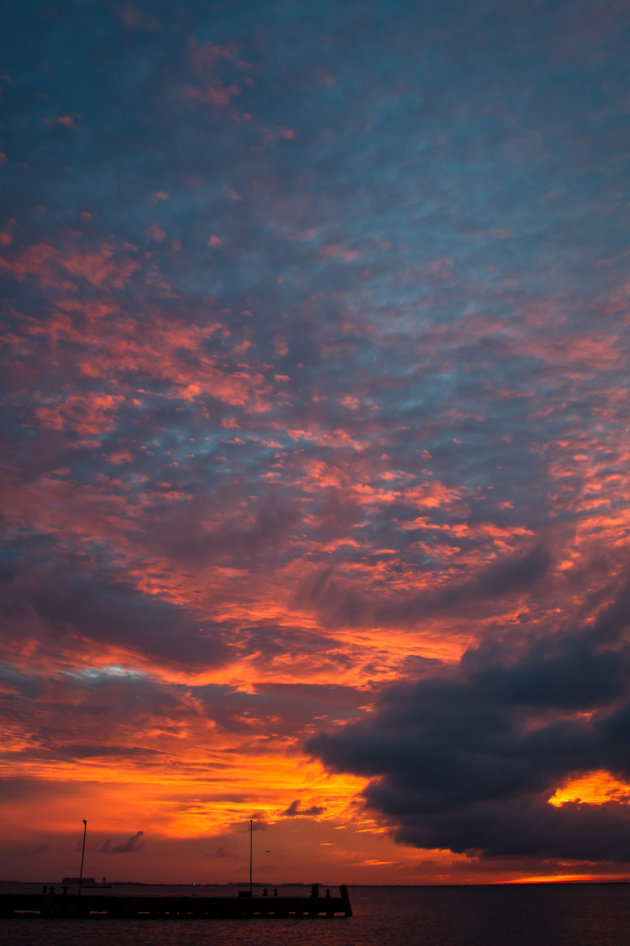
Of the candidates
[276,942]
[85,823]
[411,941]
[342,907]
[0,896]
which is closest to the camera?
Answer: [276,942]

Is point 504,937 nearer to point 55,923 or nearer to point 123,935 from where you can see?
point 123,935

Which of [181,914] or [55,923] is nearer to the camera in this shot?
[181,914]

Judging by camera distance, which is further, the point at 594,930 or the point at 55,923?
the point at 594,930

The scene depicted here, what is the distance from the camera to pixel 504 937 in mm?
109188

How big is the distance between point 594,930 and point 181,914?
71.0 meters

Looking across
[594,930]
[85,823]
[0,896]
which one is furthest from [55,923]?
[594,930]

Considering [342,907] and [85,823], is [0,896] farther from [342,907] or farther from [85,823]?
[342,907]

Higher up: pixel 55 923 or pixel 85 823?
pixel 85 823

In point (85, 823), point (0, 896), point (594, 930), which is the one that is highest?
point (85, 823)

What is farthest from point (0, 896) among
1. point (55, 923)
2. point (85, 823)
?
point (85, 823)

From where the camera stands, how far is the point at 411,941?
97125mm

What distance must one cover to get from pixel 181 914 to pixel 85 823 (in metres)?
31.5

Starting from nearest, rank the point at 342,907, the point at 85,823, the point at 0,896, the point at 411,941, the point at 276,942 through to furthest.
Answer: the point at 276,942, the point at 411,941, the point at 0,896, the point at 342,907, the point at 85,823

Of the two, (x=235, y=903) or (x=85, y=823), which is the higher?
(x=85, y=823)
